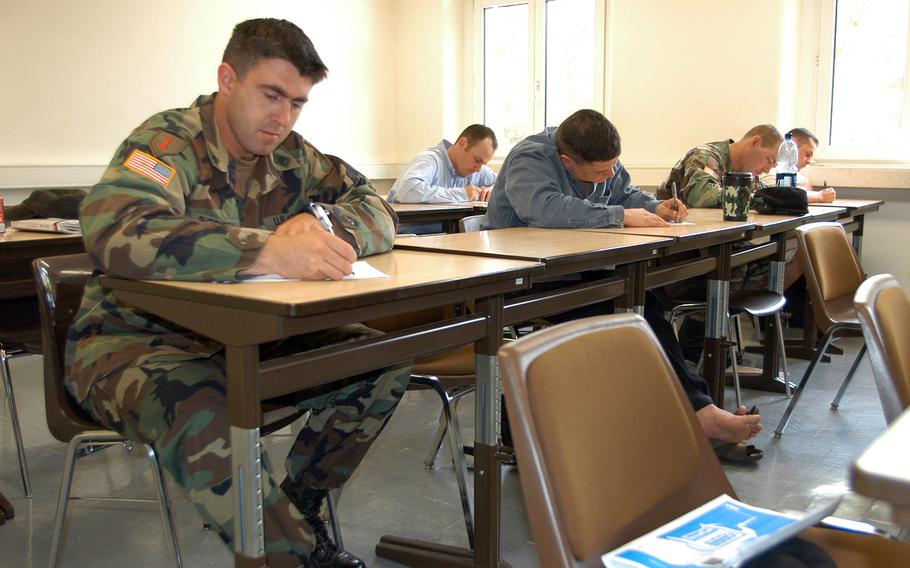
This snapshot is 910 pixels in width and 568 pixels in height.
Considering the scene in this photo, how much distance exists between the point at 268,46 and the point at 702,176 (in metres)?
2.63

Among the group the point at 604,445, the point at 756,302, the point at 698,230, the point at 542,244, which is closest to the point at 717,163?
the point at 756,302

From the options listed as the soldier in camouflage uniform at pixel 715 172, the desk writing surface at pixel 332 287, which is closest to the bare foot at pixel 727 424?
the desk writing surface at pixel 332 287

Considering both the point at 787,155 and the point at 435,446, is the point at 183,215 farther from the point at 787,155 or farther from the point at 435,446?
the point at 787,155

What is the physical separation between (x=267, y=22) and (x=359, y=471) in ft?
4.56

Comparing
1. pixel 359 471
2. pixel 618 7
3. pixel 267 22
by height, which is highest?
pixel 618 7

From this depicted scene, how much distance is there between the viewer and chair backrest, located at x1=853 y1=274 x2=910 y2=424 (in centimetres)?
116

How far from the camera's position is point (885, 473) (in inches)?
23.2

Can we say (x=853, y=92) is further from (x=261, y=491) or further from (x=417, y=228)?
(x=261, y=491)

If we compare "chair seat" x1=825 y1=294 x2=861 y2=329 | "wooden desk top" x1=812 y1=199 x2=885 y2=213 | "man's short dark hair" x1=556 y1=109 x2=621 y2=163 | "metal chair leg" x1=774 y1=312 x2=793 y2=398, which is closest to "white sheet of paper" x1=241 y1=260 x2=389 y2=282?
"man's short dark hair" x1=556 y1=109 x2=621 y2=163

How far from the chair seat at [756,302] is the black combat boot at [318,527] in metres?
1.68

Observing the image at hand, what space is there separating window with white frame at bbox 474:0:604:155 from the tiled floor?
3457 mm

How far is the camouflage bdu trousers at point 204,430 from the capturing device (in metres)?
1.34

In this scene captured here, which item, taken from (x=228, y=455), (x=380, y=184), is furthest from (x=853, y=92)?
(x=228, y=455)

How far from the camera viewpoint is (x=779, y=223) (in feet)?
10.1
